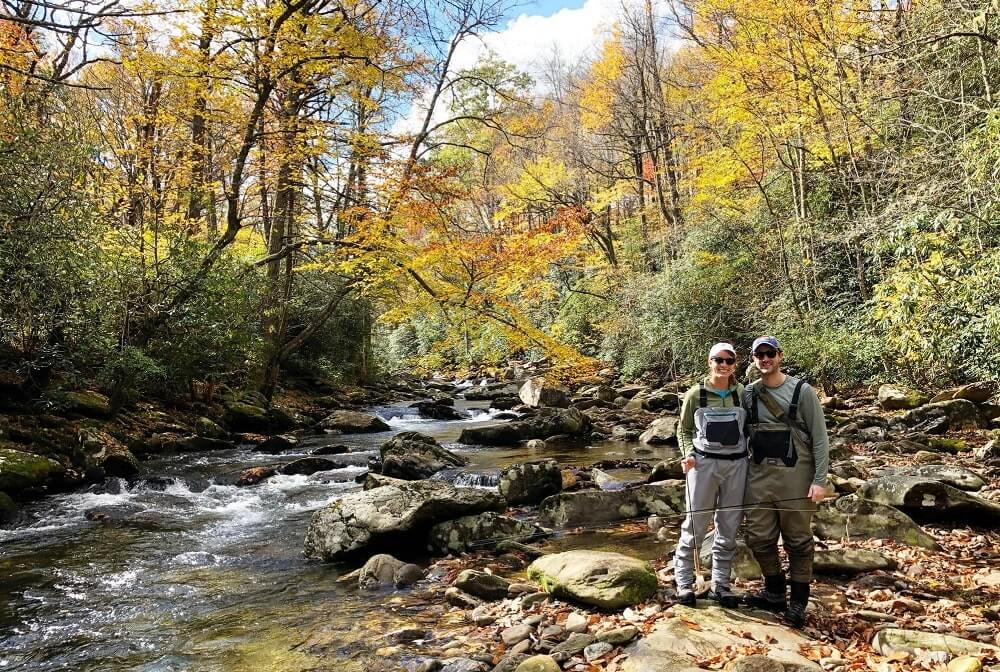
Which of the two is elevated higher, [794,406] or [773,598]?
[794,406]

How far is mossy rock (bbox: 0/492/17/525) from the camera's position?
23.3ft

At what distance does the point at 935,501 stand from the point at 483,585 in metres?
4.24

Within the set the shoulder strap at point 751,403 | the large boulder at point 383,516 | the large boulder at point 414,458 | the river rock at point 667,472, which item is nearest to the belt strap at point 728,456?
the shoulder strap at point 751,403

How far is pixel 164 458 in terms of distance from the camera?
10781 millimetres

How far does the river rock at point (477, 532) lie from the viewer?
20.1ft

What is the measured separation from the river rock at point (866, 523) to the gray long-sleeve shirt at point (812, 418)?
2071 mm

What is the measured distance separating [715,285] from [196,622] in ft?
48.4

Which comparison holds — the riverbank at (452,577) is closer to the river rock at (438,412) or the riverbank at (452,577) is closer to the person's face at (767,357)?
the person's face at (767,357)

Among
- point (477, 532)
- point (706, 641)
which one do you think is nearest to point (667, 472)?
point (477, 532)

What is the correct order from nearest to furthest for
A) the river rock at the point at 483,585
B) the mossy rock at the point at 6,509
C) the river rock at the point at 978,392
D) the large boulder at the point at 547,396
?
1. the river rock at the point at 483,585
2. the mossy rock at the point at 6,509
3. the river rock at the point at 978,392
4. the large boulder at the point at 547,396

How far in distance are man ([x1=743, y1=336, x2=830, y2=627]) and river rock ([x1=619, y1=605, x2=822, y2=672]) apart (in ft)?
0.90

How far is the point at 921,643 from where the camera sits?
3.22m

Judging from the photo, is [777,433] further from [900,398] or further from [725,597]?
[900,398]

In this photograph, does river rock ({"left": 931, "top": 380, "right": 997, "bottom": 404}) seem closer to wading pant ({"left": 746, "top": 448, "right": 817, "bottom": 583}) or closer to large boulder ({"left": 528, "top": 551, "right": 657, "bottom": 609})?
wading pant ({"left": 746, "top": 448, "right": 817, "bottom": 583})
